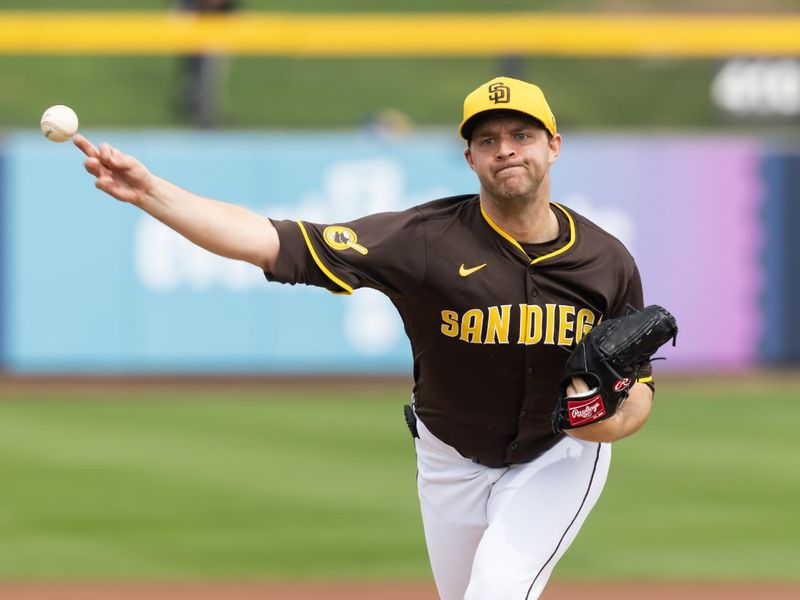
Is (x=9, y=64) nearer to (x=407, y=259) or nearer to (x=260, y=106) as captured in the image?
(x=260, y=106)

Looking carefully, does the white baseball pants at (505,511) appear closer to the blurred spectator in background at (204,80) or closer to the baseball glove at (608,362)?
the baseball glove at (608,362)

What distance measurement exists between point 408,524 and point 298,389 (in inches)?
165

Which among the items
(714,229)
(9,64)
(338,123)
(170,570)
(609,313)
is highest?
(9,64)

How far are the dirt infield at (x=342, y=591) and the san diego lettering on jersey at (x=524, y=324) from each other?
248cm

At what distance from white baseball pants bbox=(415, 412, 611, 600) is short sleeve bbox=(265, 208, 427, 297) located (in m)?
0.64

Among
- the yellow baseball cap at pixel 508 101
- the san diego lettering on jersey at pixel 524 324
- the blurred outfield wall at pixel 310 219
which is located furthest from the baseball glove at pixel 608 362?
the blurred outfield wall at pixel 310 219

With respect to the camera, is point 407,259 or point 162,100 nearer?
point 407,259

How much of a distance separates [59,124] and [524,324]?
1.51 metres

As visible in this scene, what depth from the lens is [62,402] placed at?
1146cm

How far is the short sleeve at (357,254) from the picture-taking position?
13.6ft

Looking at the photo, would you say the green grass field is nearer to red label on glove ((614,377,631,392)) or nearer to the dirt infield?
the dirt infield

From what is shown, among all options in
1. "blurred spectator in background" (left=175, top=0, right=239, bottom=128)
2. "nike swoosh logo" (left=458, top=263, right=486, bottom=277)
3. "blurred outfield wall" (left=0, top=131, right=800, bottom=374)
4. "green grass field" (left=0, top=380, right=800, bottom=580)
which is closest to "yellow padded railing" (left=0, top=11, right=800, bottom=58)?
"blurred spectator in background" (left=175, top=0, right=239, bottom=128)

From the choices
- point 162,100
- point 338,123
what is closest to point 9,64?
point 162,100

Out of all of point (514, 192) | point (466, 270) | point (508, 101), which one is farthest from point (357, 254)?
point (508, 101)
